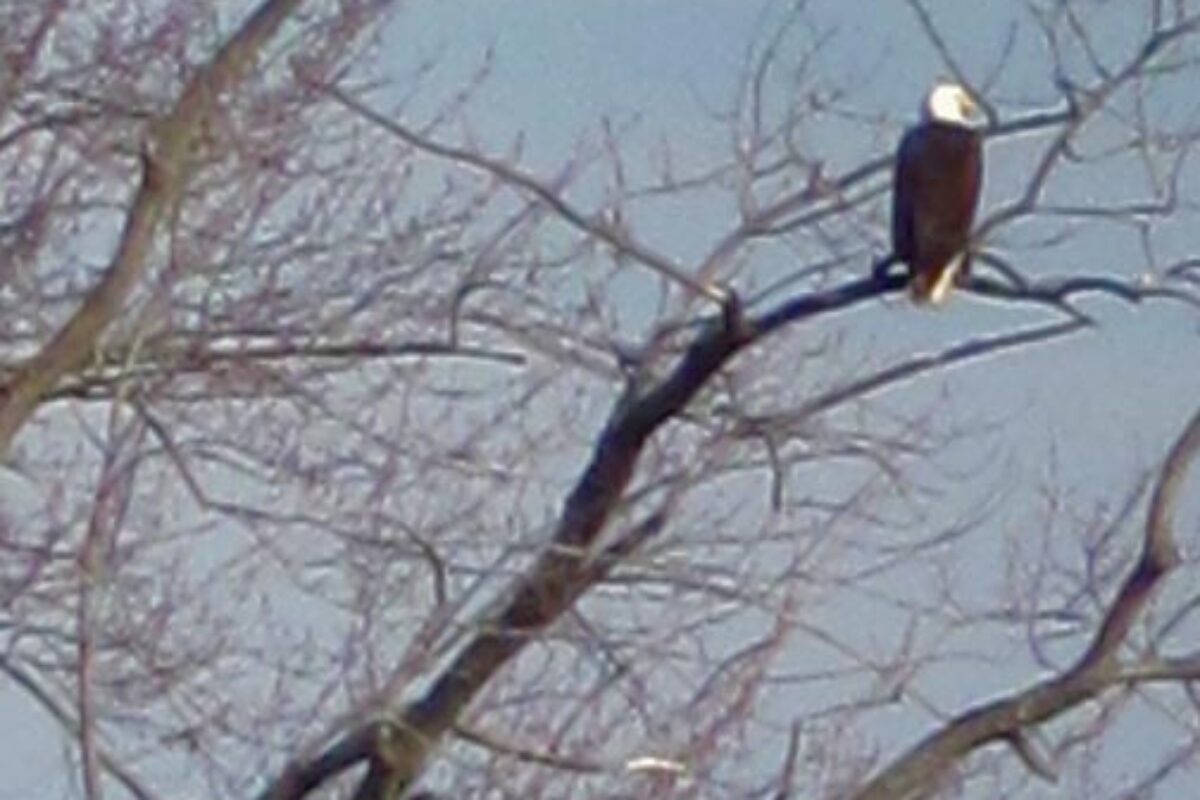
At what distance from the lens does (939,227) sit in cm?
1747

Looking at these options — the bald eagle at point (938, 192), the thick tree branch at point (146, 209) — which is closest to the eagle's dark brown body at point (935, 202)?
the bald eagle at point (938, 192)

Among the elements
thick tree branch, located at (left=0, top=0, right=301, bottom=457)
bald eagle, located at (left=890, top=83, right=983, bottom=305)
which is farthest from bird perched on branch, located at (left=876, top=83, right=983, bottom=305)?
thick tree branch, located at (left=0, top=0, right=301, bottom=457)

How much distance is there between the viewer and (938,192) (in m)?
18.0

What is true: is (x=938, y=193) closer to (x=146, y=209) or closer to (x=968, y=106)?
(x=968, y=106)

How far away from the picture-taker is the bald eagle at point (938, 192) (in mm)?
17172

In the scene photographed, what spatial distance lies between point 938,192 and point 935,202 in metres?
0.08

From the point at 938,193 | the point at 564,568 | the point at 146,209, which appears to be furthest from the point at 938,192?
the point at 146,209

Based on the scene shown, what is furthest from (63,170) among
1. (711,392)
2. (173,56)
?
(711,392)

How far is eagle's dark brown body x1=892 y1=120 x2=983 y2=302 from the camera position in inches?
676

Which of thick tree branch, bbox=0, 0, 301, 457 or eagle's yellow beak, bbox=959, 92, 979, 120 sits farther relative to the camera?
thick tree branch, bbox=0, 0, 301, 457

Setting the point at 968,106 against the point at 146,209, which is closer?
the point at 968,106

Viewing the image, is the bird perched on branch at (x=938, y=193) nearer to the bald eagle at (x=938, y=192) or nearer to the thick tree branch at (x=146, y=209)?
the bald eagle at (x=938, y=192)

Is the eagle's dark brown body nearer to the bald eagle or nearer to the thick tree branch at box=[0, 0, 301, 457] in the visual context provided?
the bald eagle

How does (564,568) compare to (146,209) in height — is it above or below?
below
